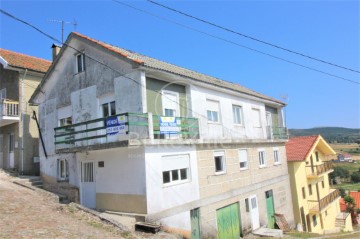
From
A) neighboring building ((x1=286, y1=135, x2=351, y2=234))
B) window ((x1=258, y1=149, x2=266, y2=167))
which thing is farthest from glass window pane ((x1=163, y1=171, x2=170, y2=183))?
neighboring building ((x1=286, y1=135, x2=351, y2=234))

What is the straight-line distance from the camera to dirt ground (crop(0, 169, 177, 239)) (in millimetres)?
9641

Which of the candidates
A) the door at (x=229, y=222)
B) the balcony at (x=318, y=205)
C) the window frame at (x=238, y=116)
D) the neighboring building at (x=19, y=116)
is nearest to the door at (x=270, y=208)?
the door at (x=229, y=222)

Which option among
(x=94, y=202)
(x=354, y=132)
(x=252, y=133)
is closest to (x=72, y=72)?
(x=94, y=202)

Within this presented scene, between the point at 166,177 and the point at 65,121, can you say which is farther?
the point at 65,121

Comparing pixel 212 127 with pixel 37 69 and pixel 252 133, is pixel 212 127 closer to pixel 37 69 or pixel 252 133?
pixel 252 133

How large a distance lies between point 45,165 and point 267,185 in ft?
46.7

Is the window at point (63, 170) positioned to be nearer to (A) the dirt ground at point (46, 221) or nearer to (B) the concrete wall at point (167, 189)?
(A) the dirt ground at point (46, 221)

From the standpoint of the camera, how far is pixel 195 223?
13.9 metres

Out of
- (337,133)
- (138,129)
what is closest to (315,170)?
(138,129)

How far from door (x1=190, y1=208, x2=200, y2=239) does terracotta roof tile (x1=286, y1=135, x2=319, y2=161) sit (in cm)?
1367

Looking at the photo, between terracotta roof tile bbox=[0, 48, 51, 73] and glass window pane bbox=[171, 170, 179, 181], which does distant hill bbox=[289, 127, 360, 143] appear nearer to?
terracotta roof tile bbox=[0, 48, 51, 73]

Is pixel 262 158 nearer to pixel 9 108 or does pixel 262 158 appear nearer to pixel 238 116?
pixel 238 116

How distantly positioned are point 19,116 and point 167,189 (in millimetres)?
12543

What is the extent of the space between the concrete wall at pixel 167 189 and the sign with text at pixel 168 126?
2.22 feet
